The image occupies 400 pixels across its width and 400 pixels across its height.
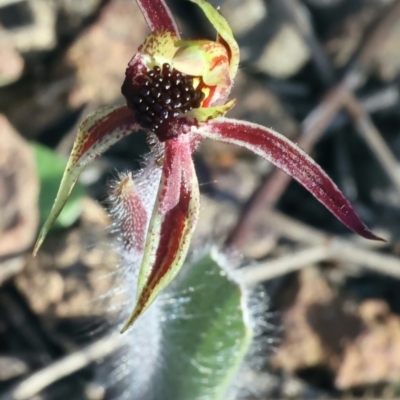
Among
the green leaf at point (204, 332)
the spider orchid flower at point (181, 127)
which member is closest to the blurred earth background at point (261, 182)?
the green leaf at point (204, 332)

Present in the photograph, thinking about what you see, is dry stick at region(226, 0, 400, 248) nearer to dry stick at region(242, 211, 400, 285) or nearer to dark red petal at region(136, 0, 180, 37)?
dry stick at region(242, 211, 400, 285)

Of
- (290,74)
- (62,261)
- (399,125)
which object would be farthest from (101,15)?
(399,125)

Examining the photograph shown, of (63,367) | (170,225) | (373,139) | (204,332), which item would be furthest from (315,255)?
(170,225)

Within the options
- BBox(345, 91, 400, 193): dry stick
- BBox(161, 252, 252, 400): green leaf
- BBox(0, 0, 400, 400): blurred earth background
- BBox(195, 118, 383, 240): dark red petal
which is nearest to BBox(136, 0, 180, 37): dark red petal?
BBox(195, 118, 383, 240): dark red petal

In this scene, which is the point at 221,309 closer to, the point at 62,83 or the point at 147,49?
the point at 147,49

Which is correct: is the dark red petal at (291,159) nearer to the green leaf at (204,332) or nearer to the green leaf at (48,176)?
the green leaf at (204,332)

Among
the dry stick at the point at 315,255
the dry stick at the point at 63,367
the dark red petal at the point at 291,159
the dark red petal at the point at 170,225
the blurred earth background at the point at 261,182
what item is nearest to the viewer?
the dark red petal at the point at 170,225

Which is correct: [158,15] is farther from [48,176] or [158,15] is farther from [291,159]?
[48,176]
